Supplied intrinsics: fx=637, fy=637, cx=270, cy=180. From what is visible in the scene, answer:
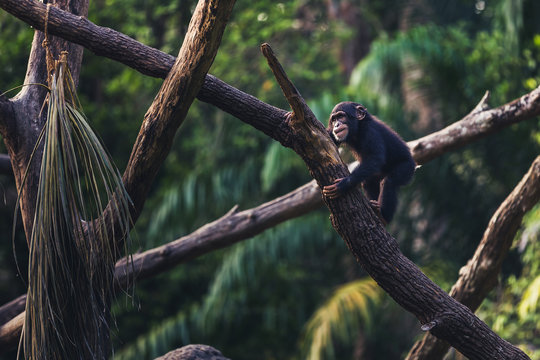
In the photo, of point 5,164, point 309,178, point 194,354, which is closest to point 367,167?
point 194,354

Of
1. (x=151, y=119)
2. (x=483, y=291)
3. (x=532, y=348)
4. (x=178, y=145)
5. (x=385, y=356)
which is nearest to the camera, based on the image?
(x=151, y=119)

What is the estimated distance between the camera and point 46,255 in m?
Answer: 3.11

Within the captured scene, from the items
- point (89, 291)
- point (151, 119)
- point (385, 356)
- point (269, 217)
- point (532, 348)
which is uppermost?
point (151, 119)

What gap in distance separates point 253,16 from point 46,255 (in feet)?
29.5

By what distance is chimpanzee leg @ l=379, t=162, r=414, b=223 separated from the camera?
4496 mm

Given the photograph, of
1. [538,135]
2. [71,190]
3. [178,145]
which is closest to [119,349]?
[178,145]

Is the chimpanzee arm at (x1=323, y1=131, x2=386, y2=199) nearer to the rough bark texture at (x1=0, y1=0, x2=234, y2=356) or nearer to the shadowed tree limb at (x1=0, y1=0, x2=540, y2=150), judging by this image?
the shadowed tree limb at (x1=0, y1=0, x2=540, y2=150)

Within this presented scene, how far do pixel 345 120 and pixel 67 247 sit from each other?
6.40 ft

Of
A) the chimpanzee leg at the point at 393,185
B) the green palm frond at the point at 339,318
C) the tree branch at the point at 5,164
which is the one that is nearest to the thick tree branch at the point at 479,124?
the chimpanzee leg at the point at 393,185

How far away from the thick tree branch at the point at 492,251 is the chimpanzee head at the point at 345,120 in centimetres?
123

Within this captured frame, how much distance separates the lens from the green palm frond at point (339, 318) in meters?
7.95

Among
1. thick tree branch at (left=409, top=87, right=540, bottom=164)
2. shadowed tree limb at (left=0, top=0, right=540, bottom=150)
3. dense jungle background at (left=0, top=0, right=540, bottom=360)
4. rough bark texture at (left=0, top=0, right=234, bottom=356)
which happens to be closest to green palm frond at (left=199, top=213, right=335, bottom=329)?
dense jungle background at (left=0, top=0, right=540, bottom=360)

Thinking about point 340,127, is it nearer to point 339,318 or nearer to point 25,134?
point 25,134

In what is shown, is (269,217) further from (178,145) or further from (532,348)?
(178,145)
